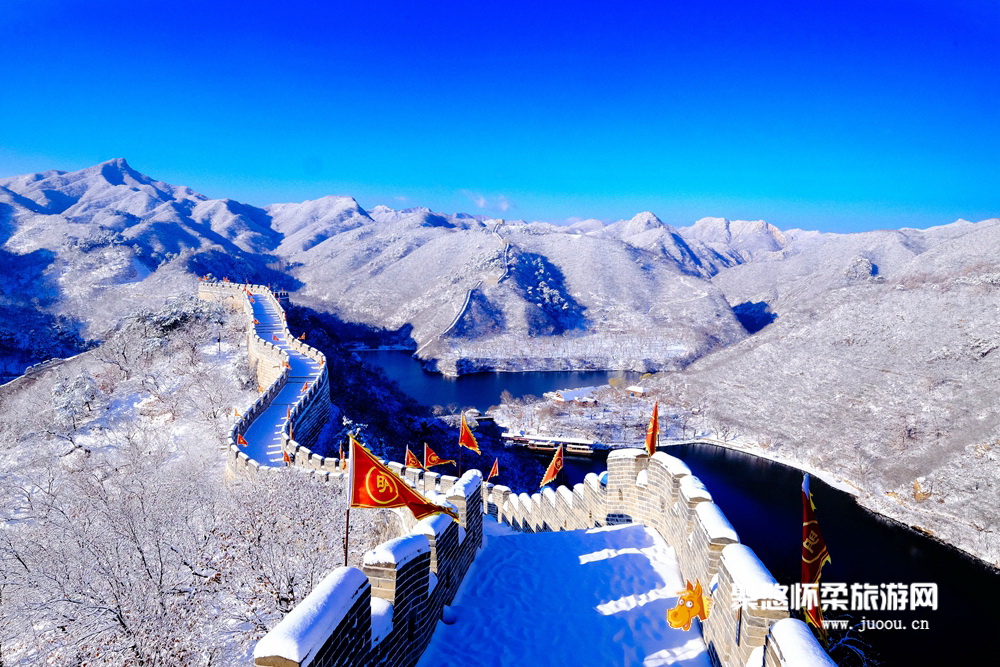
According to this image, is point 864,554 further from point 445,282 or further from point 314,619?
point 445,282

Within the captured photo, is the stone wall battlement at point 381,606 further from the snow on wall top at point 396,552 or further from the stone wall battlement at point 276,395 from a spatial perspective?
the stone wall battlement at point 276,395

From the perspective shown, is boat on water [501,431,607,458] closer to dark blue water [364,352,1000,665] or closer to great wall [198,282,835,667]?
dark blue water [364,352,1000,665]

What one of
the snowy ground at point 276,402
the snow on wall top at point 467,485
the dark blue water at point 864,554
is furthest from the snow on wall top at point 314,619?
the dark blue water at point 864,554

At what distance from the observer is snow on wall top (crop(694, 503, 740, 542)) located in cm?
671

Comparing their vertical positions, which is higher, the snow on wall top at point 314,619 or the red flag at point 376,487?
the snow on wall top at point 314,619

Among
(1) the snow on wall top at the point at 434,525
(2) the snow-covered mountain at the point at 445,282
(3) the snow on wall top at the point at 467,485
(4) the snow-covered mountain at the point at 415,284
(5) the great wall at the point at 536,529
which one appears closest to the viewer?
(5) the great wall at the point at 536,529

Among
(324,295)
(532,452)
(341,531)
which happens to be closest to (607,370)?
(532,452)

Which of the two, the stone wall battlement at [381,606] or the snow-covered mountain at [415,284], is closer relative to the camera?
the stone wall battlement at [381,606]

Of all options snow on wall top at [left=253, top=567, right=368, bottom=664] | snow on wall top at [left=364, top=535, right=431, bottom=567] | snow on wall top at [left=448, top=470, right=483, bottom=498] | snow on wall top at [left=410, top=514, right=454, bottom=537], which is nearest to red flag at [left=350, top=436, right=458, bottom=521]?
snow on wall top at [left=410, top=514, right=454, bottom=537]

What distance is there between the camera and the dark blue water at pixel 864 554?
28203 mm

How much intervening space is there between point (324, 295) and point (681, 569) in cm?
14243

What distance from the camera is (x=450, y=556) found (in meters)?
8.12

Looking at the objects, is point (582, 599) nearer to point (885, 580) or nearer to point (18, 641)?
point (18, 641)

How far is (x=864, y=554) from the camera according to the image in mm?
37188
